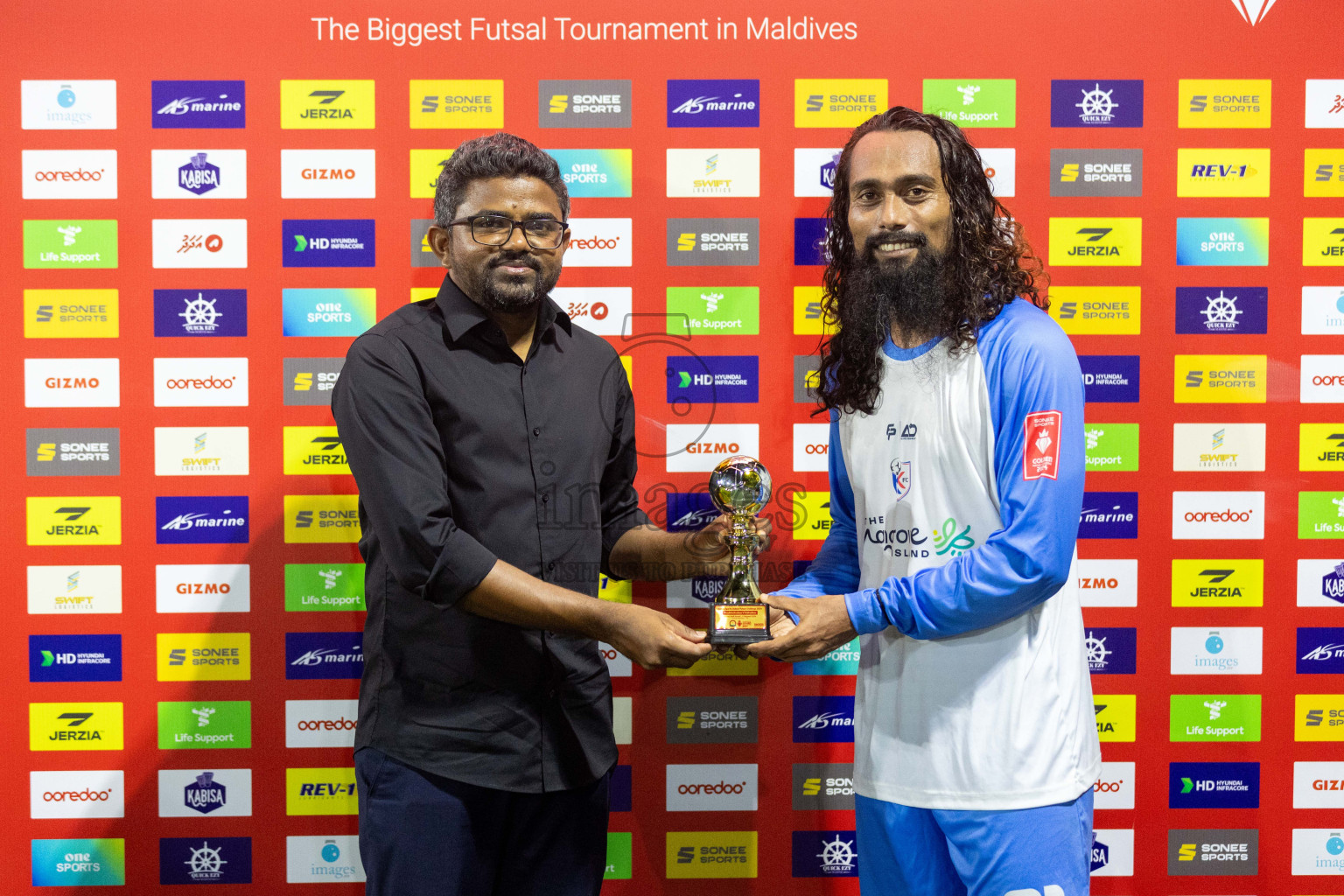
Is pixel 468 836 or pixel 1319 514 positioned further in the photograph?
pixel 1319 514

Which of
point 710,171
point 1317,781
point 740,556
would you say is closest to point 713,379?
point 710,171

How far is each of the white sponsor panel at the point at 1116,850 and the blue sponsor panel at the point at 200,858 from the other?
115 inches

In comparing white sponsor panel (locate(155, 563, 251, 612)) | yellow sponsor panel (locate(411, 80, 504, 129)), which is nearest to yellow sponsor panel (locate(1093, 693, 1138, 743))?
yellow sponsor panel (locate(411, 80, 504, 129))

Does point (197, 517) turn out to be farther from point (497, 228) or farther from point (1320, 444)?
point (1320, 444)

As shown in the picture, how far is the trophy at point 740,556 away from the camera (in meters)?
2.00

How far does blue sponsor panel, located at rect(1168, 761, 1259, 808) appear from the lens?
9.63ft

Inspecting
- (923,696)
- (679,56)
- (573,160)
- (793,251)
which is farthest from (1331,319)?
(573,160)

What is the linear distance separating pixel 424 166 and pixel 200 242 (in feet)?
2.57

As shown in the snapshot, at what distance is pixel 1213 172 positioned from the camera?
2848mm

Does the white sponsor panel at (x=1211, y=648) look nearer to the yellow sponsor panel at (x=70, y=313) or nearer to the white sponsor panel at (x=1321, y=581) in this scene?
the white sponsor panel at (x=1321, y=581)

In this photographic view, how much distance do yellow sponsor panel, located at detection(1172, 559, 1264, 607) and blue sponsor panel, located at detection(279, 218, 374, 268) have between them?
292cm

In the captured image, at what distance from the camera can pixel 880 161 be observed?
2.11 metres

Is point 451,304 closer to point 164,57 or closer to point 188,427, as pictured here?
point 188,427

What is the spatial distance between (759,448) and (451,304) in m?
1.18
